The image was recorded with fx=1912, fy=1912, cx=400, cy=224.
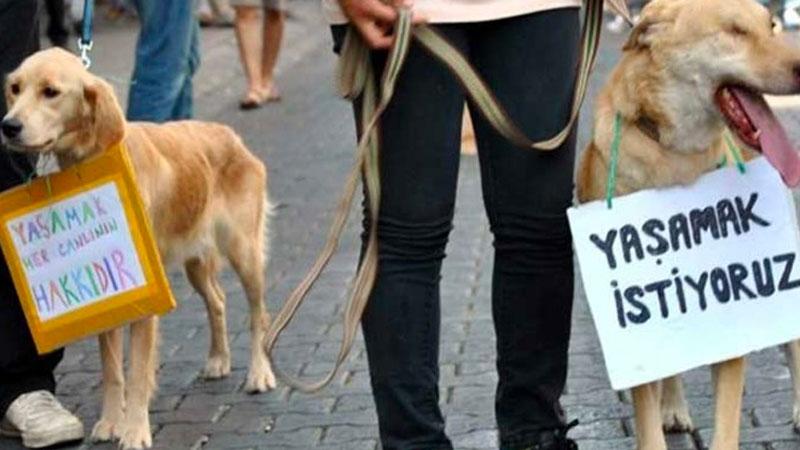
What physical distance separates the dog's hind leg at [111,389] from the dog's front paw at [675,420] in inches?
62.7

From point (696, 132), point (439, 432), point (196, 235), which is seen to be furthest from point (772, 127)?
point (196, 235)

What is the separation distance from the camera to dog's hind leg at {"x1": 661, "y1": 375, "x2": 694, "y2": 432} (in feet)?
16.9

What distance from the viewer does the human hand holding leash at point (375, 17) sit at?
417cm

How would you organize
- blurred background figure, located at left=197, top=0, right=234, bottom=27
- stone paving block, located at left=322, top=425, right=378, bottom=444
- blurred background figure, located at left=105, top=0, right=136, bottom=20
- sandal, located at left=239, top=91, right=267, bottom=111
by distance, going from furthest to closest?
blurred background figure, located at left=105, top=0, right=136, bottom=20 → blurred background figure, located at left=197, top=0, right=234, bottom=27 → sandal, located at left=239, top=91, right=267, bottom=111 → stone paving block, located at left=322, top=425, right=378, bottom=444

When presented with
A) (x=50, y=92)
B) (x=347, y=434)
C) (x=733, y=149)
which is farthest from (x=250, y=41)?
(x=733, y=149)

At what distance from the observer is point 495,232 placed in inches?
175

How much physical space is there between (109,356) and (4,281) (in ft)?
1.29

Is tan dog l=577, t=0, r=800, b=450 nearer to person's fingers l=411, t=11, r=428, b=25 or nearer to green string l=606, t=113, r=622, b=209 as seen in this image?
green string l=606, t=113, r=622, b=209

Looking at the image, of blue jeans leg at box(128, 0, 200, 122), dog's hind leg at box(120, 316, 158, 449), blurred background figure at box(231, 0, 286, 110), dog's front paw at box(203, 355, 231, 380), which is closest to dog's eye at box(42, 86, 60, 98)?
dog's hind leg at box(120, 316, 158, 449)

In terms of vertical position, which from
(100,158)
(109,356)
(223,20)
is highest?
(223,20)

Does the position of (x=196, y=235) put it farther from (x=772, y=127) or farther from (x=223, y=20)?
(x=223, y=20)

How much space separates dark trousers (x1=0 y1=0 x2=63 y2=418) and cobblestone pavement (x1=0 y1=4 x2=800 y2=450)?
18cm

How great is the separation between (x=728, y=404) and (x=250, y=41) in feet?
30.3

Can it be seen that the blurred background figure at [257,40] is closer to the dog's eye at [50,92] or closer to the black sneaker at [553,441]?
the dog's eye at [50,92]
